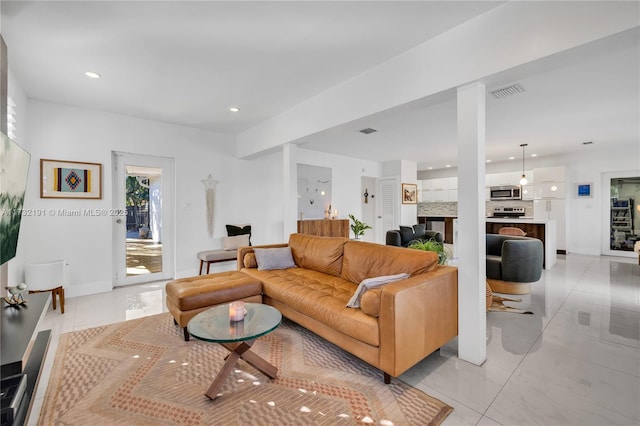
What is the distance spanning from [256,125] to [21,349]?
421 centimetres

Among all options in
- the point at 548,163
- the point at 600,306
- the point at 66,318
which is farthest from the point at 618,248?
the point at 66,318

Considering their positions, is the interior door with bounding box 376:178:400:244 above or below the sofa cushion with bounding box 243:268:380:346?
above

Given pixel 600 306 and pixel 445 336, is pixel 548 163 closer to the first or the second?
pixel 600 306

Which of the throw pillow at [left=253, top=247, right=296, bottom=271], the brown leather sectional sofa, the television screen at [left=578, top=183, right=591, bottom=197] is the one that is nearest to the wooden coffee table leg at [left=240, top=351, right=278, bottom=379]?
the brown leather sectional sofa

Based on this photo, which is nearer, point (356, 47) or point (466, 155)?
point (466, 155)

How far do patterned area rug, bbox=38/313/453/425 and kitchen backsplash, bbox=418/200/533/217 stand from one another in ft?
26.3

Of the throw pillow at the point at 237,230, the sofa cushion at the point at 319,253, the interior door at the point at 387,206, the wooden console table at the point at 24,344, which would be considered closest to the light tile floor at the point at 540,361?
the wooden console table at the point at 24,344

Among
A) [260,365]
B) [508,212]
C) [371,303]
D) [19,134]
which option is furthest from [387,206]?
[19,134]

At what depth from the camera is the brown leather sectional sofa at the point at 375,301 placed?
1.96 metres

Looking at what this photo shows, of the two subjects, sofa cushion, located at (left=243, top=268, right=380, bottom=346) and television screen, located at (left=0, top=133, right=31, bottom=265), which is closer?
television screen, located at (left=0, top=133, right=31, bottom=265)

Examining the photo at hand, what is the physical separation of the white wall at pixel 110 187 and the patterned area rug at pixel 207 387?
192cm

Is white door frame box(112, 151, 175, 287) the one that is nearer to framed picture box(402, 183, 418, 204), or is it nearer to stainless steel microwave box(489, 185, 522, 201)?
framed picture box(402, 183, 418, 204)

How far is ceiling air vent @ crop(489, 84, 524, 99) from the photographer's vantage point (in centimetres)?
325

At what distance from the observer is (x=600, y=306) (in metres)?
3.49
